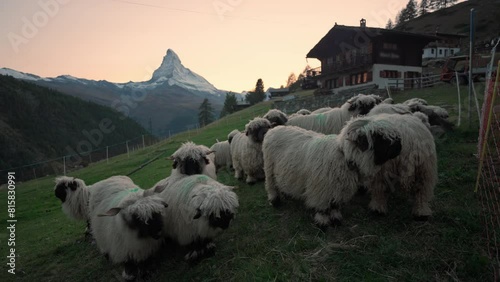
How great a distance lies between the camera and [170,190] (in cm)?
560

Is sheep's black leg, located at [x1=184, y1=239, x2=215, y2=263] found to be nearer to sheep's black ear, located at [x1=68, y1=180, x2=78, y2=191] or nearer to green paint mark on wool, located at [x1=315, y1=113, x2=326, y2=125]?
sheep's black ear, located at [x1=68, y1=180, x2=78, y2=191]

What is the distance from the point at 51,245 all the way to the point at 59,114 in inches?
4135

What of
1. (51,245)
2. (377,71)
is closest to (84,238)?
(51,245)

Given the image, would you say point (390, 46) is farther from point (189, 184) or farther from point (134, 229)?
point (134, 229)

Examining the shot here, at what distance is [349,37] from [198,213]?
40167mm

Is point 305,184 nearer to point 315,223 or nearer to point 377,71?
point 315,223

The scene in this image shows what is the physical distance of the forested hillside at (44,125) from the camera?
70812 mm

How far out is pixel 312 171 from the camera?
16.7 feet

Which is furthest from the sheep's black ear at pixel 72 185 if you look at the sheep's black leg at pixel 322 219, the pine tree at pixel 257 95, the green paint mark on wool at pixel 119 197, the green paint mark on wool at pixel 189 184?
the pine tree at pixel 257 95

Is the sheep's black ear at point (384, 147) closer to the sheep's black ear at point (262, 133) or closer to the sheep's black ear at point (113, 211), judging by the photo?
the sheep's black ear at point (262, 133)

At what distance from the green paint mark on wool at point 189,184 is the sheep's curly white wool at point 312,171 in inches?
63.7

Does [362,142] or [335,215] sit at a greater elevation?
[362,142]

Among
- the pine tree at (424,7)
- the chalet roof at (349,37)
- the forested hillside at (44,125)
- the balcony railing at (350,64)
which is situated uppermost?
the pine tree at (424,7)

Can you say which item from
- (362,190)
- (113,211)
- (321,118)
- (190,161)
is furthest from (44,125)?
(362,190)
